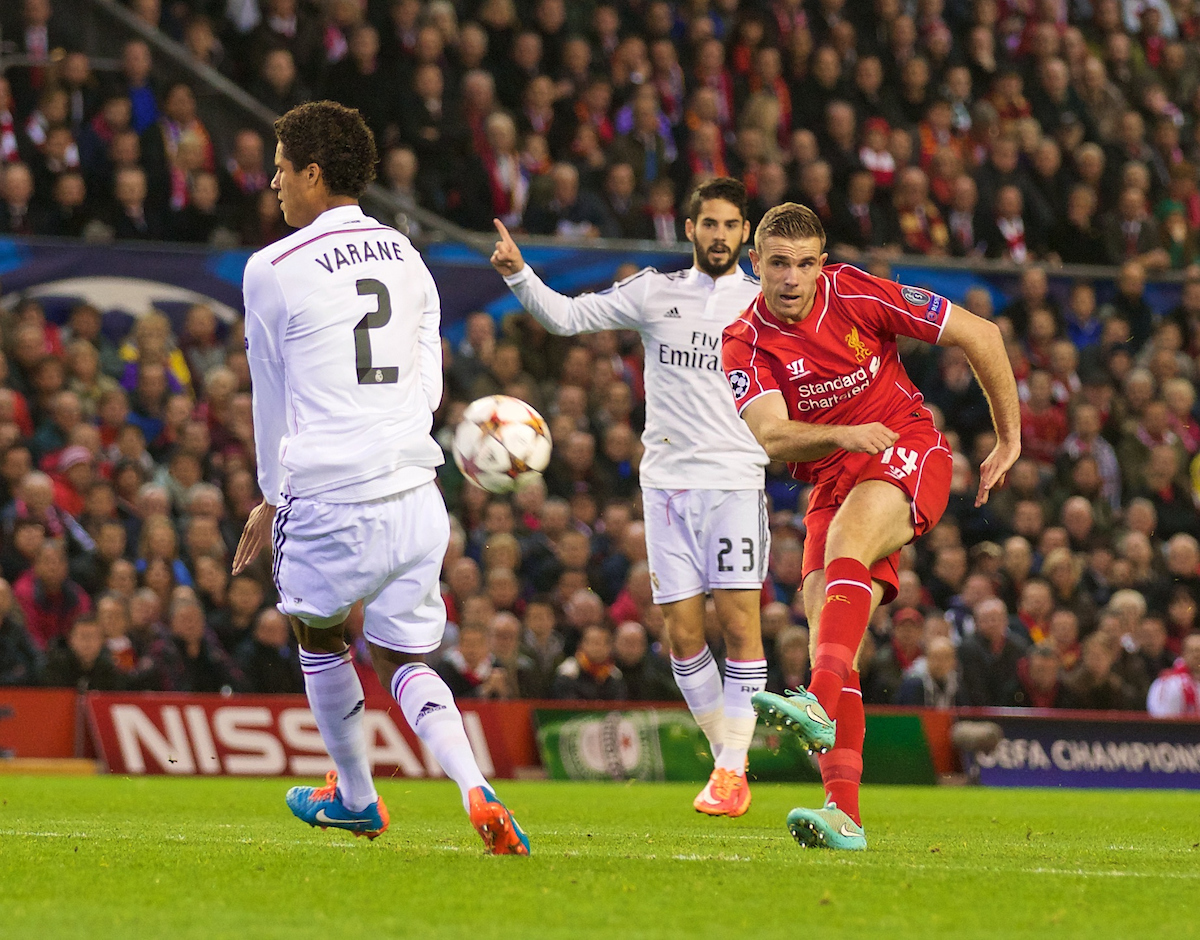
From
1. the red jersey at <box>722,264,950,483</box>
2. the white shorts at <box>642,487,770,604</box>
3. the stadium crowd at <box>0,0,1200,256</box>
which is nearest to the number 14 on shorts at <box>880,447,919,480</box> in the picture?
the red jersey at <box>722,264,950,483</box>

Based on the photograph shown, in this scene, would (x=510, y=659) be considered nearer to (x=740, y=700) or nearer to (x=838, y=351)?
(x=740, y=700)

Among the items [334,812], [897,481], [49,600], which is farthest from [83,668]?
[897,481]

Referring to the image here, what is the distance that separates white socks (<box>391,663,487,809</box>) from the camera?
598 centimetres

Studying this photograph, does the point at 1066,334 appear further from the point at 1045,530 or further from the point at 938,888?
the point at 938,888

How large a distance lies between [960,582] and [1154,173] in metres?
7.02

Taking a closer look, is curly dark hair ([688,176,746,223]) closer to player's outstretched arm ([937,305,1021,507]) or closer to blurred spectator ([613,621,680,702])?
player's outstretched arm ([937,305,1021,507])

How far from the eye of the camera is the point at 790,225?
7.05 metres

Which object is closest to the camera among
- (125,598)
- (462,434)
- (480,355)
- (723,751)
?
(462,434)

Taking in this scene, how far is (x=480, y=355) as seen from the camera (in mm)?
15383

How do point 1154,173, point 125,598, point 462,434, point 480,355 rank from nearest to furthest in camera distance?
1. point 462,434
2. point 125,598
3. point 480,355
4. point 1154,173

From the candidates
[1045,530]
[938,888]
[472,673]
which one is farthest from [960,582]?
[938,888]

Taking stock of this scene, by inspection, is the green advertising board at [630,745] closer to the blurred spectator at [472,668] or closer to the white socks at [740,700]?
the blurred spectator at [472,668]

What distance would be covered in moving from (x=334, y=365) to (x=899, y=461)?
2303mm

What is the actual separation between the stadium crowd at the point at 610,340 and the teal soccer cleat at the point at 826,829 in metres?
6.83
